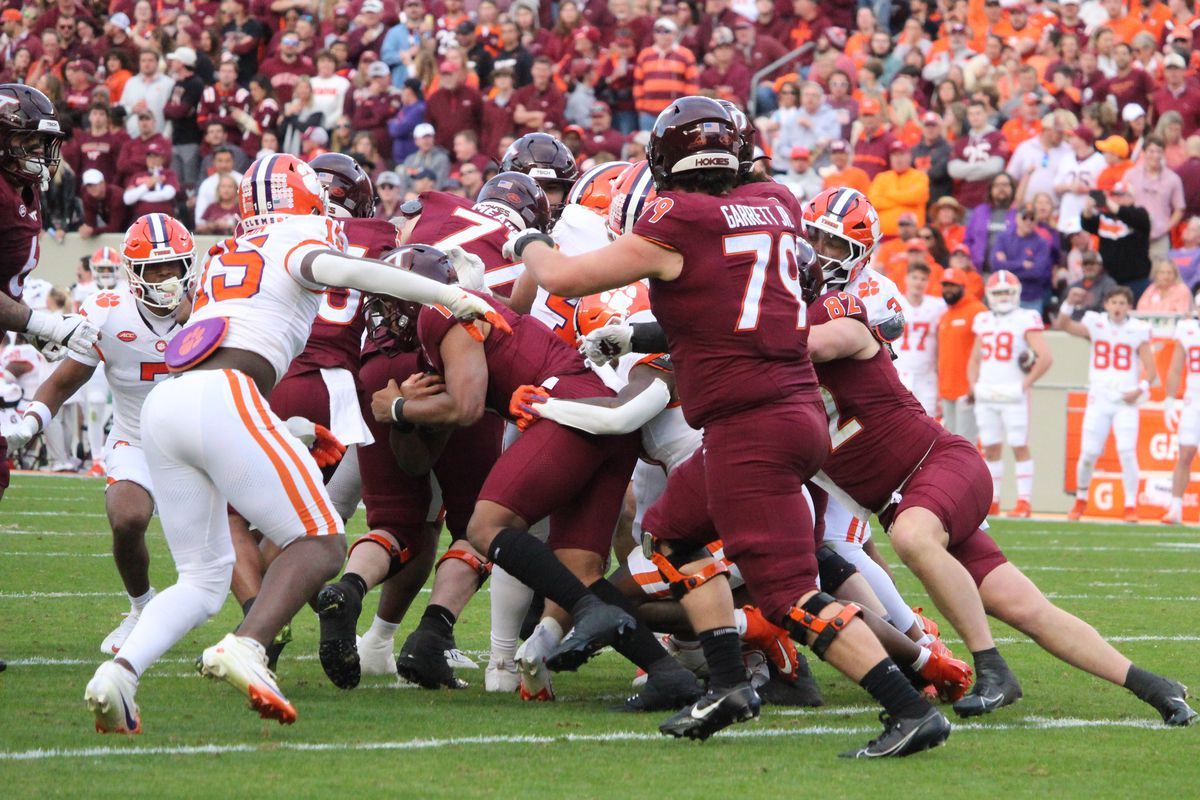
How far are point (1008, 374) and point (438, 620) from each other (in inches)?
370

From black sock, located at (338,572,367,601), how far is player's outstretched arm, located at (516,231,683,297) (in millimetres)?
1482

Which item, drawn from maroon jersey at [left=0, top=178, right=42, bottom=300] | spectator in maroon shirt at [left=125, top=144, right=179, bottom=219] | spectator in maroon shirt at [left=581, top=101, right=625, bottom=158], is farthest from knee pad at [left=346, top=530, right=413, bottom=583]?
spectator in maroon shirt at [left=125, top=144, right=179, bottom=219]

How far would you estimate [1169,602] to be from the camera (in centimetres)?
868

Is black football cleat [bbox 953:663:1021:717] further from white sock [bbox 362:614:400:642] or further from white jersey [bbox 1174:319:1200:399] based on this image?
white jersey [bbox 1174:319:1200:399]

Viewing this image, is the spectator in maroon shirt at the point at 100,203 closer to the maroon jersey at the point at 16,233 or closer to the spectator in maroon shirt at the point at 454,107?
the spectator in maroon shirt at the point at 454,107

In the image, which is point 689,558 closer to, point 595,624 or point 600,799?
point 595,624

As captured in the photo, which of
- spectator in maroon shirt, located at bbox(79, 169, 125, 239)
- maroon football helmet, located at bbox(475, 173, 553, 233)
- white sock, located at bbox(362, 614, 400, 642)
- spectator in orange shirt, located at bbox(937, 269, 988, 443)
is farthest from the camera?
spectator in maroon shirt, located at bbox(79, 169, 125, 239)

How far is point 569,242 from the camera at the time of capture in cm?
679

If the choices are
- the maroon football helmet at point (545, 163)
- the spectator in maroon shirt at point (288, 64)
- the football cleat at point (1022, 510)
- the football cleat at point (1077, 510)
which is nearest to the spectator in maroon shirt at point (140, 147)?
the spectator in maroon shirt at point (288, 64)

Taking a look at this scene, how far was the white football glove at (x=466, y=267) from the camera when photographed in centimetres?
585

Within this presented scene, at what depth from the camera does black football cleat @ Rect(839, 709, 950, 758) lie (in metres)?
4.71

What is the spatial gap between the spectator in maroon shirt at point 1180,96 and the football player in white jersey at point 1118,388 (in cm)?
243

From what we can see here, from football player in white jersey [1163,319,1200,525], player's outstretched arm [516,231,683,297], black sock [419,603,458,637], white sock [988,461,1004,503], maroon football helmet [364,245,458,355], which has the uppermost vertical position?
player's outstretched arm [516,231,683,297]

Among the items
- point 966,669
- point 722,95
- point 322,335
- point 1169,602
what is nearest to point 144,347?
point 322,335
